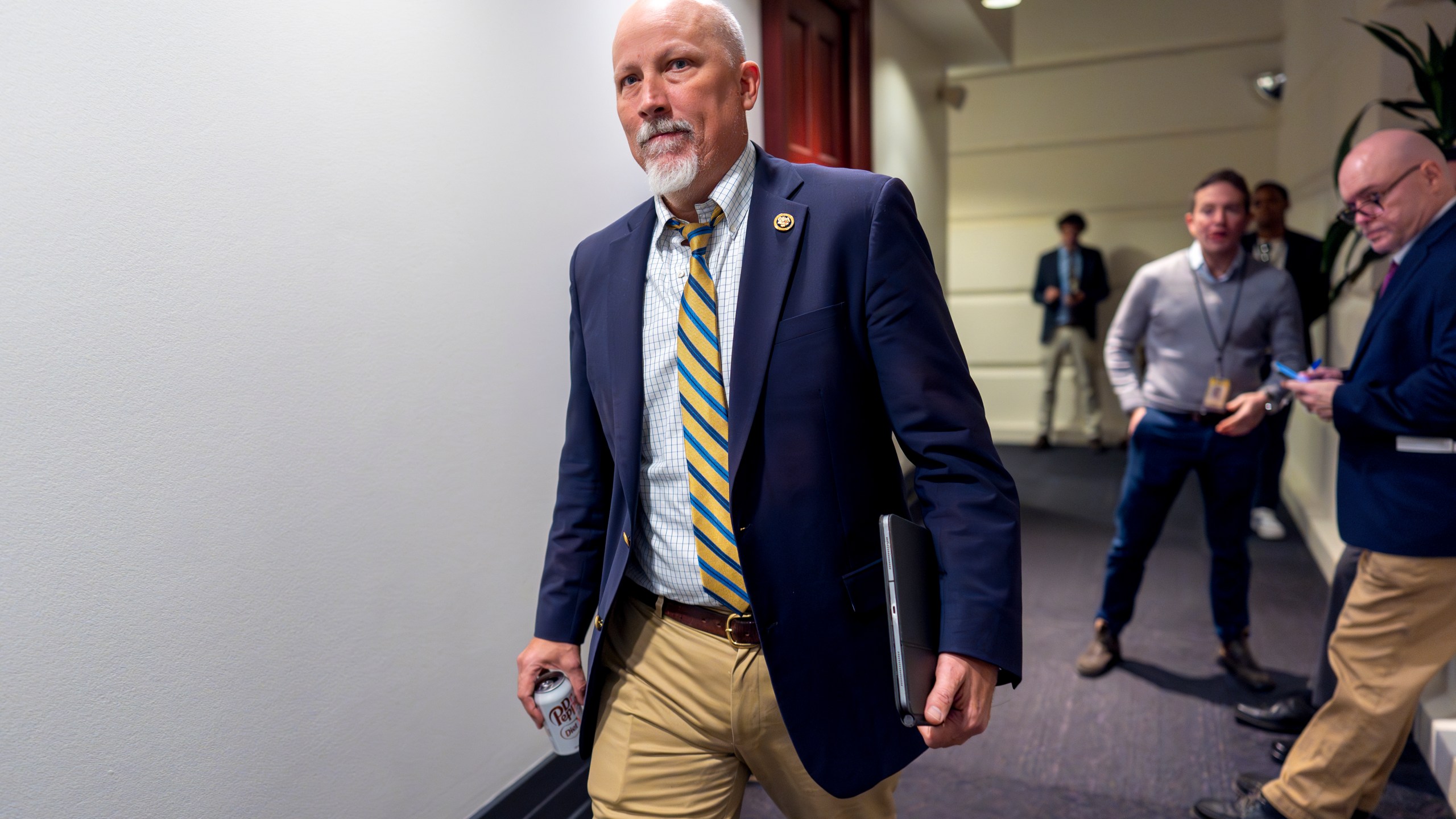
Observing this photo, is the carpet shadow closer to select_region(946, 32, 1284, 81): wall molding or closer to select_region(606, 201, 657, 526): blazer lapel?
select_region(606, 201, 657, 526): blazer lapel

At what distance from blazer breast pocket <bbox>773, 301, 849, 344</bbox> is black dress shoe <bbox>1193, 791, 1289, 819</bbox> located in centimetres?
175

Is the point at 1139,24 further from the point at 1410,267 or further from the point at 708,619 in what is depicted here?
the point at 708,619

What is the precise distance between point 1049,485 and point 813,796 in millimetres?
5043

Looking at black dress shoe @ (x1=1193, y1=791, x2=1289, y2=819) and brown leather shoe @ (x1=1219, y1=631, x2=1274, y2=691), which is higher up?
black dress shoe @ (x1=1193, y1=791, x2=1289, y2=819)

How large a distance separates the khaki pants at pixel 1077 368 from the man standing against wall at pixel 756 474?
618 centimetres

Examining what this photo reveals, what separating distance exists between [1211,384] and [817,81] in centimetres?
199

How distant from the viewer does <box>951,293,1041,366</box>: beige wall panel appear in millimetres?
7480

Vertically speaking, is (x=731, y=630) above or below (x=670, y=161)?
below

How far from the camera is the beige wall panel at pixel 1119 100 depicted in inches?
270

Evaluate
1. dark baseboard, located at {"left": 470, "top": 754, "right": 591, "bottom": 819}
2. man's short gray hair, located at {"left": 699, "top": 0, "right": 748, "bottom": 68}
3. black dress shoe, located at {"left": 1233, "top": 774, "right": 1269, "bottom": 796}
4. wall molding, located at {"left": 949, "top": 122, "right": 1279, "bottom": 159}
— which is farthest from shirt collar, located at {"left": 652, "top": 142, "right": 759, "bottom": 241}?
wall molding, located at {"left": 949, "top": 122, "right": 1279, "bottom": 159}

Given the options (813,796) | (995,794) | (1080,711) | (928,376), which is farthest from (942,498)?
(1080,711)

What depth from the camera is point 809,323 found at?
3.83 feet

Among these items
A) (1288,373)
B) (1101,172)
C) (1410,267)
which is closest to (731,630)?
(1410,267)

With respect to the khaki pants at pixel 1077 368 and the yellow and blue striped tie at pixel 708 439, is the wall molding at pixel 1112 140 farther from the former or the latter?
the yellow and blue striped tie at pixel 708 439
